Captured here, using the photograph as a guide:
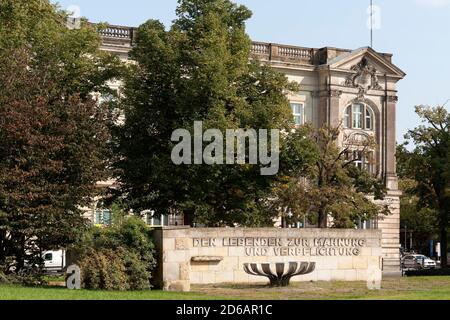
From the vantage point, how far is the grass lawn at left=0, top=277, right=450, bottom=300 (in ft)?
82.1

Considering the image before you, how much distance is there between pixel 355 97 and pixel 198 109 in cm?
3072

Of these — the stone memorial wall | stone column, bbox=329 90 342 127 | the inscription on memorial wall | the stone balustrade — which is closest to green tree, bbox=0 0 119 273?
the stone memorial wall

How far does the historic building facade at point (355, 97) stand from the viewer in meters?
68.5

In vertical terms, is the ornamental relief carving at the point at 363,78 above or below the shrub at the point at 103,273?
above

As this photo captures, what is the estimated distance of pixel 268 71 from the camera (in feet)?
145

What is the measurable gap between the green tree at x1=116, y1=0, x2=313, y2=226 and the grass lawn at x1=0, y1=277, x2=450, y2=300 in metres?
10.3

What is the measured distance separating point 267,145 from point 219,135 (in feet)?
8.98

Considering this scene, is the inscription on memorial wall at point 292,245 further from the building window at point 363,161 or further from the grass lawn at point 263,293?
the building window at point 363,161

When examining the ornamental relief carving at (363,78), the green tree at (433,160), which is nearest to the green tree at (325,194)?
the green tree at (433,160)

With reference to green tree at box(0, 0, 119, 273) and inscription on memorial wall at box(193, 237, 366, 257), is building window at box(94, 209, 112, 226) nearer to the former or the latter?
green tree at box(0, 0, 119, 273)

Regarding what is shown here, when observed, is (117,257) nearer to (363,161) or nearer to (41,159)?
(41,159)

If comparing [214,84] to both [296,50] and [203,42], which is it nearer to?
[203,42]
